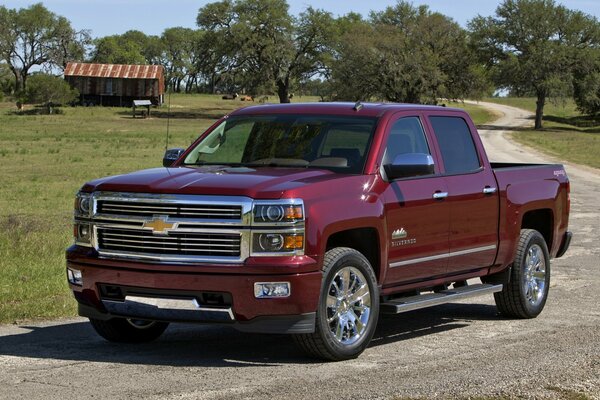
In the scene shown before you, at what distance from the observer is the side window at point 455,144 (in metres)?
9.32

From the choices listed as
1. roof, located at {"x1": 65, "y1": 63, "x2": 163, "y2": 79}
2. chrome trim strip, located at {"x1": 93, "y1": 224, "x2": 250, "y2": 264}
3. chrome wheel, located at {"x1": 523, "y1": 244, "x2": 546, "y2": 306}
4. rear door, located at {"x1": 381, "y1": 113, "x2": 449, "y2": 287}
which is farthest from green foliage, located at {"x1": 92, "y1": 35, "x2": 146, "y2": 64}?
chrome trim strip, located at {"x1": 93, "y1": 224, "x2": 250, "y2": 264}

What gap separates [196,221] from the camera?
7406 millimetres

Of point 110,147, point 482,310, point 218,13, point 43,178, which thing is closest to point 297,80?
point 218,13

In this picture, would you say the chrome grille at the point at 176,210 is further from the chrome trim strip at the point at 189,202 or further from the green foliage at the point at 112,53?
the green foliage at the point at 112,53

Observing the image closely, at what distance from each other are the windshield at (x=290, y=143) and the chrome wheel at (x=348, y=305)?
878 mm

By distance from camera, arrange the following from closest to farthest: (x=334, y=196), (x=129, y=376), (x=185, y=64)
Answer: (x=129, y=376) → (x=334, y=196) → (x=185, y=64)

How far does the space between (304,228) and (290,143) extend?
148cm

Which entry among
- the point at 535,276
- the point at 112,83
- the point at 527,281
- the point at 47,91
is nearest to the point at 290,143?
the point at 527,281

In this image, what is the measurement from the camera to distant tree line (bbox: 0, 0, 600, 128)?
90875 millimetres

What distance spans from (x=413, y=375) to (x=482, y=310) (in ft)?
11.7

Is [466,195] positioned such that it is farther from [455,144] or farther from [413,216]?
[413,216]

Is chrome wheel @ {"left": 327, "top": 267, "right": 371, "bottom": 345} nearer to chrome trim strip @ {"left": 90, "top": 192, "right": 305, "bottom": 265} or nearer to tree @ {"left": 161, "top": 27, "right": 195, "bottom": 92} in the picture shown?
chrome trim strip @ {"left": 90, "top": 192, "right": 305, "bottom": 265}

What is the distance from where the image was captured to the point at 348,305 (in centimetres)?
787

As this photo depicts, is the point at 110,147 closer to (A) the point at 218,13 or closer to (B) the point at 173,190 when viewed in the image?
(B) the point at 173,190
